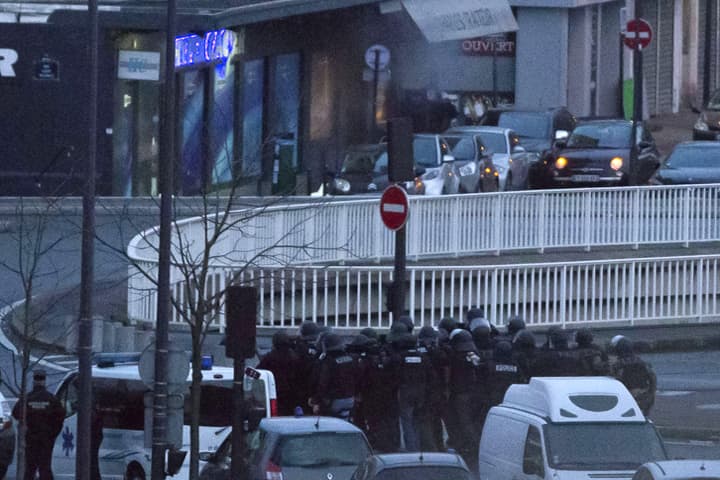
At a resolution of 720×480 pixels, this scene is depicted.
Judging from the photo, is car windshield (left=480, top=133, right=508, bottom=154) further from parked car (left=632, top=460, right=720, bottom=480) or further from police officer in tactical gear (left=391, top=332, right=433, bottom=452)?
parked car (left=632, top=460, right=720, bottom=480)

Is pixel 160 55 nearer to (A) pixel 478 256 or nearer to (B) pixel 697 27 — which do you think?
(A) pixel 478 256

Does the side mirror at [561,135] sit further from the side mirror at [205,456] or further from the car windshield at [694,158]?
the side mirror at [205,456]

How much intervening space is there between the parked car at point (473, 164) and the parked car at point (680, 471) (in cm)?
2104

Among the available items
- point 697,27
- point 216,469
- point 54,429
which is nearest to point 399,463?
point 216,469

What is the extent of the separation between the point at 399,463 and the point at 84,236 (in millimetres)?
6790

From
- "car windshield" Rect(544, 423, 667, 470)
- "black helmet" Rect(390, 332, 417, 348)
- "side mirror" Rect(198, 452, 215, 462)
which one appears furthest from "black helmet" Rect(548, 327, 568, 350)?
"side mirror" Rect(198, 452, 215, 462)

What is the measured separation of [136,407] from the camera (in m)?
17.3

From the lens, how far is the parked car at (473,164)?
108 feet

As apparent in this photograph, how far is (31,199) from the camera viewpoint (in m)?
34.0

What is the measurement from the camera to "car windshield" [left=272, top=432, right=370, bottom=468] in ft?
44.7

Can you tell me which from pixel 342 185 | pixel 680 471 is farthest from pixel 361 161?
pixel 680 471

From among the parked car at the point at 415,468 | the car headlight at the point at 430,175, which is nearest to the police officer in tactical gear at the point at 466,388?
the parked car at the point at 415,468

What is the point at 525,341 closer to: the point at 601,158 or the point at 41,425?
the point at 41,425

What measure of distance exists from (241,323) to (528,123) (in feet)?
81.0
